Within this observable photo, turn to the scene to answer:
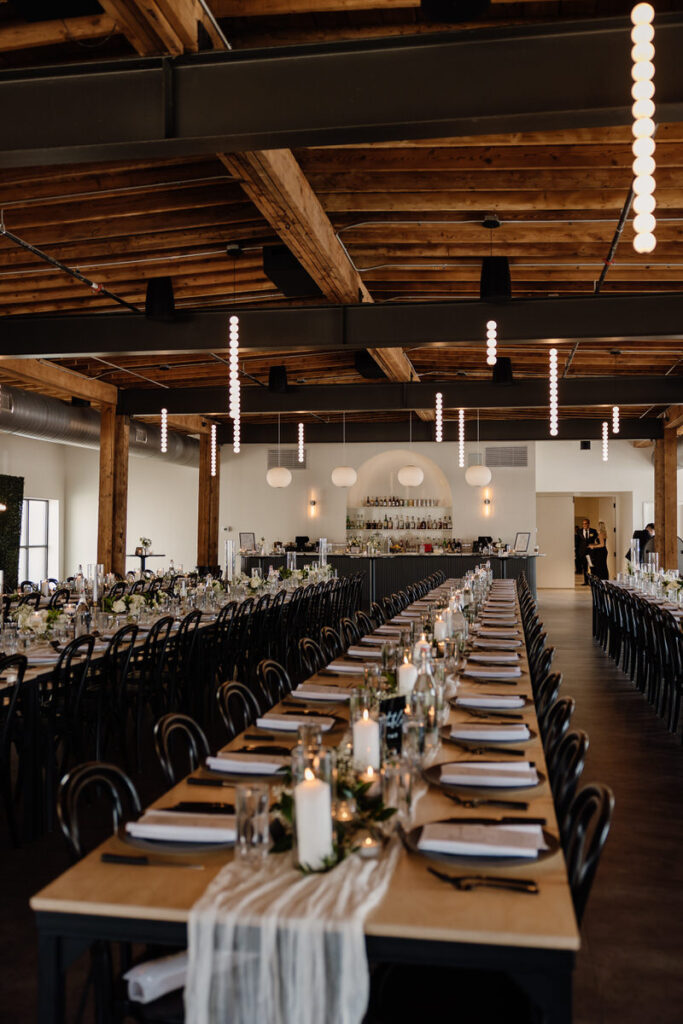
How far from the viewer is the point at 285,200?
5355mm

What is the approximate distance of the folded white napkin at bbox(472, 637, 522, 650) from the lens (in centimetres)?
561

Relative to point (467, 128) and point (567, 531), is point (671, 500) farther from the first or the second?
point (467, 128)

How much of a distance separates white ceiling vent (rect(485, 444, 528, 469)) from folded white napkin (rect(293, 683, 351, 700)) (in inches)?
572

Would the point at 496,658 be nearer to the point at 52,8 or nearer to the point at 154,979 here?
the point at 154,979

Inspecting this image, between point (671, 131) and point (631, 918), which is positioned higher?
point (671, 131)

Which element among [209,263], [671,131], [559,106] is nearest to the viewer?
[559,106]

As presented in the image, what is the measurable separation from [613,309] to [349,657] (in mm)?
4699

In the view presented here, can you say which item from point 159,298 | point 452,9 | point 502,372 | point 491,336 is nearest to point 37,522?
point 502,372

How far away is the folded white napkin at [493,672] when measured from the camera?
14.7 feet

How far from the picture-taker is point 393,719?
2.75 metres

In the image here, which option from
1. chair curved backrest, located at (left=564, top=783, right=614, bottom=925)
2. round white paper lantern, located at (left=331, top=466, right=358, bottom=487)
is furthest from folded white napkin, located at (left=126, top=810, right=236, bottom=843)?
round white paper lantern, located at (left=331, top=466, right=358, bottom=487)

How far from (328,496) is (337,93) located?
1487 cm

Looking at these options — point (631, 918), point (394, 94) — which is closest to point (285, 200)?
point (394, 94)

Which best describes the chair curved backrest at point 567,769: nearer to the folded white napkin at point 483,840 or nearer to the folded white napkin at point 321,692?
the folded white napkin at point 483,840
